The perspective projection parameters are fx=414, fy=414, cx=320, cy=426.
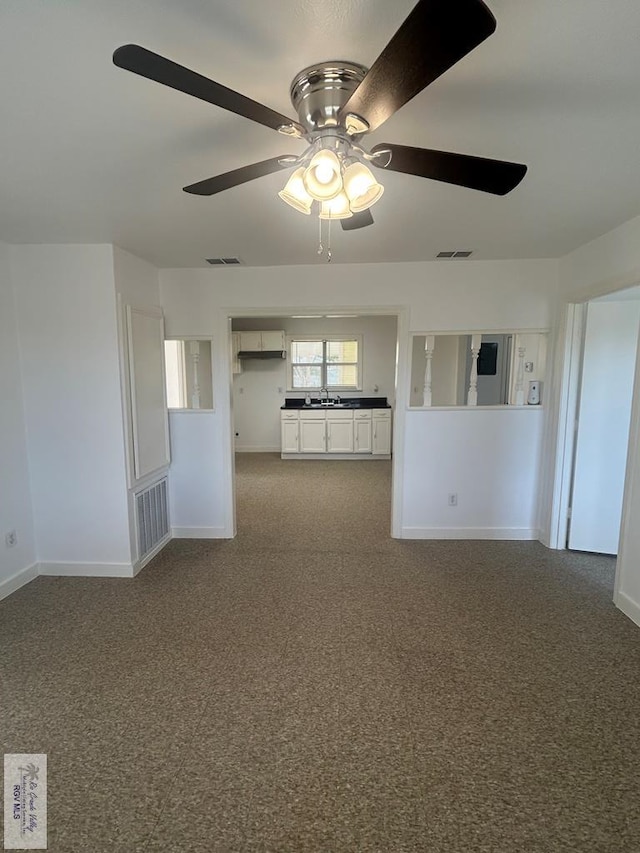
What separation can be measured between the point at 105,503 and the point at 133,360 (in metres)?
1.12

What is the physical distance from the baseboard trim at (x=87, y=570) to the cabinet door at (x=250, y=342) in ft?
15.0

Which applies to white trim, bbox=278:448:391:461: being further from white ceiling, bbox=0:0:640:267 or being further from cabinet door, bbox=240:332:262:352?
white ceiling, bbox=0:0:640:267

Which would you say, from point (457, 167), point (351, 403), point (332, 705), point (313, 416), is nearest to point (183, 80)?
point (457, 167)

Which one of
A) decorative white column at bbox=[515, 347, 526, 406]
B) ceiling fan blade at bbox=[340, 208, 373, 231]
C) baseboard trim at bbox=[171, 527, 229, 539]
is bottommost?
baseboard trim at bbox=[171, 527, 229, 539]

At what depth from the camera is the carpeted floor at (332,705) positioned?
4.78 feet

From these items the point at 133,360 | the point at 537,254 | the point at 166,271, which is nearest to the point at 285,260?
the point at 166,271

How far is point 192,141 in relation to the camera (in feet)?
5.37

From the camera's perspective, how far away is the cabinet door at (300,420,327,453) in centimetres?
682

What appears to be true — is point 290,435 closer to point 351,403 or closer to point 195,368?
point 351,403

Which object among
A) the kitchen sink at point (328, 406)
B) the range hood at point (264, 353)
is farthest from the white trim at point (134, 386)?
the kitchen sink at point (328, 406)

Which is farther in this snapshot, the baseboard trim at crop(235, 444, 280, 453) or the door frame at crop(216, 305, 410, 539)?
the baseboard trim at crop(235, 444, 280, 453)

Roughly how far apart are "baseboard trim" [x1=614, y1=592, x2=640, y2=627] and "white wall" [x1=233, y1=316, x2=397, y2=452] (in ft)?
16.2

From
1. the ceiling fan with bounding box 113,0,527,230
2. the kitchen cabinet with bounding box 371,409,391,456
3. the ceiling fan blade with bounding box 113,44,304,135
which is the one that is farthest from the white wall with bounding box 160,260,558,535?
the kitchen cabinet with bounding box 371,409,391,456

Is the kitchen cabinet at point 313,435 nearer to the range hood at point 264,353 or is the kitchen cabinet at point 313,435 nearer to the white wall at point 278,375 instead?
the white wall at point 278,375
